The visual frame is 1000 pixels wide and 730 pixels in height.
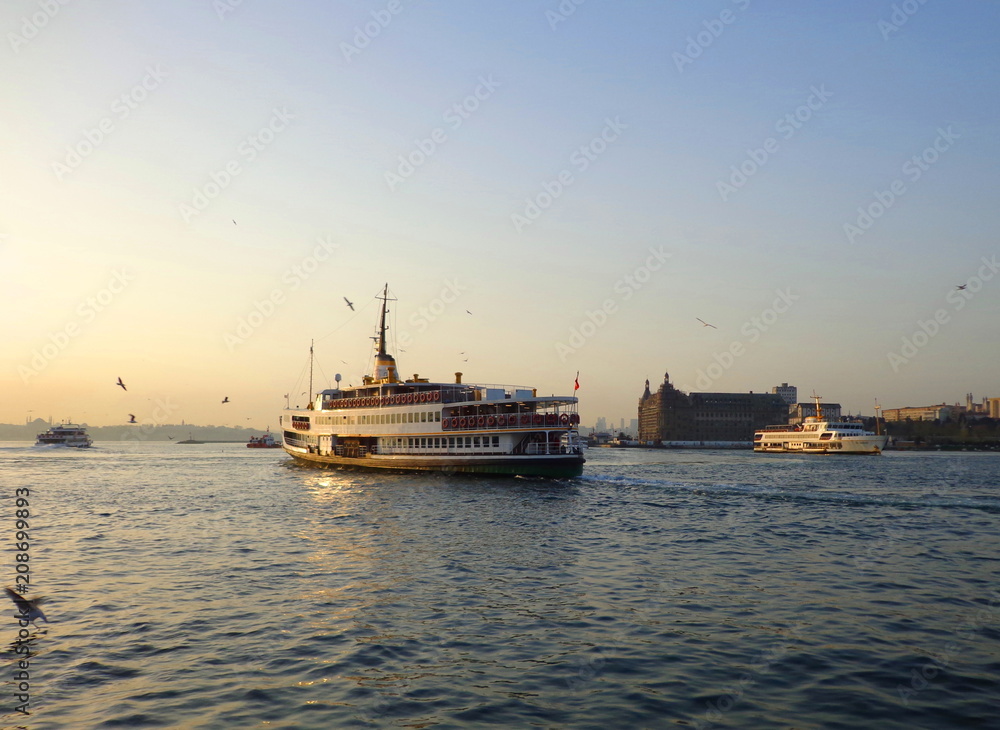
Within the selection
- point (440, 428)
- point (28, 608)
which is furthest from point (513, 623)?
point (440, 428)

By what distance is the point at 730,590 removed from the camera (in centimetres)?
1998

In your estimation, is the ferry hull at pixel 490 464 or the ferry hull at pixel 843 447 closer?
the ferry hull at pixel 490 464

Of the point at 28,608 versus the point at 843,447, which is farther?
the point at 843,447

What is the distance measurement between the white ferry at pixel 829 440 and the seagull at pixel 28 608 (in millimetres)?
145488

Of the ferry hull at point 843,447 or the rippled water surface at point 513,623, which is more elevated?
the rippled water surface at point 513,623

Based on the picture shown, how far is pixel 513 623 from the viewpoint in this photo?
1656 cm

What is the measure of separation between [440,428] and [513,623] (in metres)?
49.9

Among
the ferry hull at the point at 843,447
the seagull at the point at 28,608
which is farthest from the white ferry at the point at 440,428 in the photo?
the ferry hull at the point at 843,447

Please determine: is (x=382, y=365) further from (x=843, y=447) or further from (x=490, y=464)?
(x=843, y=447)

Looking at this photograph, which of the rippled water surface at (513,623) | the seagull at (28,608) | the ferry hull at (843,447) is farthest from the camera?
the ferry hull at (843,447)

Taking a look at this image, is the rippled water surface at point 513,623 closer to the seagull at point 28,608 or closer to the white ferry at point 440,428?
the seagull at point 28,608

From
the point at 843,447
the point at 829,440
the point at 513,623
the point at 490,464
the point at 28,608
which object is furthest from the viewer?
the point at 829,440

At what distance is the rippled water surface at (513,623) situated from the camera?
11.7 m

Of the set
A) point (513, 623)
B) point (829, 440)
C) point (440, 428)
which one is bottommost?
point (829, 440)
